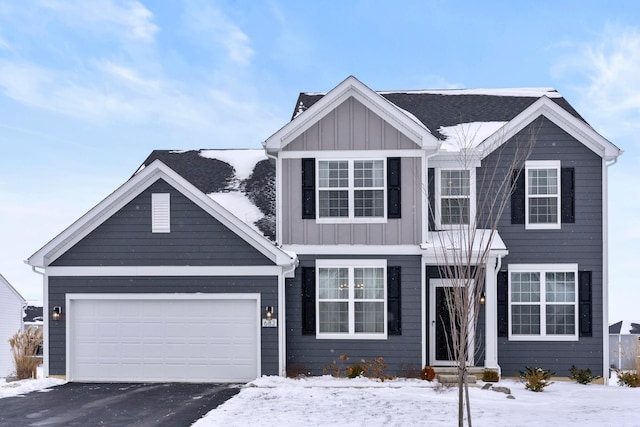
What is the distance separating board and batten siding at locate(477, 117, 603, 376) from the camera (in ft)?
51.0

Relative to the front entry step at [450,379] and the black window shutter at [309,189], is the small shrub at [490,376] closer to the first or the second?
the front entry step at [450,379]

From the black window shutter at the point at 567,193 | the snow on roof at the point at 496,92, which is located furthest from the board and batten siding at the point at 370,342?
the snow on roof at the point at 496,92

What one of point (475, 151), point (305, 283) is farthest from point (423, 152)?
point (305, 283)

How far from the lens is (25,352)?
1583cm

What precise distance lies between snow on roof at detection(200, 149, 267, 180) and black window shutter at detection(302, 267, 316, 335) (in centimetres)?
455

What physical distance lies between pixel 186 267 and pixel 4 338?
23.6 m

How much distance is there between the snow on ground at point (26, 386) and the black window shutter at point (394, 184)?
27.7ft

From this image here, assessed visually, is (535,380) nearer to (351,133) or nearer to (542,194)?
(542,194)

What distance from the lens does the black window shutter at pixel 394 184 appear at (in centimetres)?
1495

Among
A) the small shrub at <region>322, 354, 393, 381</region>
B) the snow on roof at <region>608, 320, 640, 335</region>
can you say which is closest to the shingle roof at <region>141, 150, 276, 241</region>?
the small shrub at <region>322, 354, 393, 381</region>

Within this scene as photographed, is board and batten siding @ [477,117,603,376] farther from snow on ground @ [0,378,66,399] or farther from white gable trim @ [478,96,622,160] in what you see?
snow on ground @ [0,378,66,399]

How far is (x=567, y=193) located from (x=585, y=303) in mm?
2658

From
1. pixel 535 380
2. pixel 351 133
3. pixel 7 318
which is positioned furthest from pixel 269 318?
pixel 7 318

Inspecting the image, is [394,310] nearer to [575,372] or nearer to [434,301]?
[434,301]
